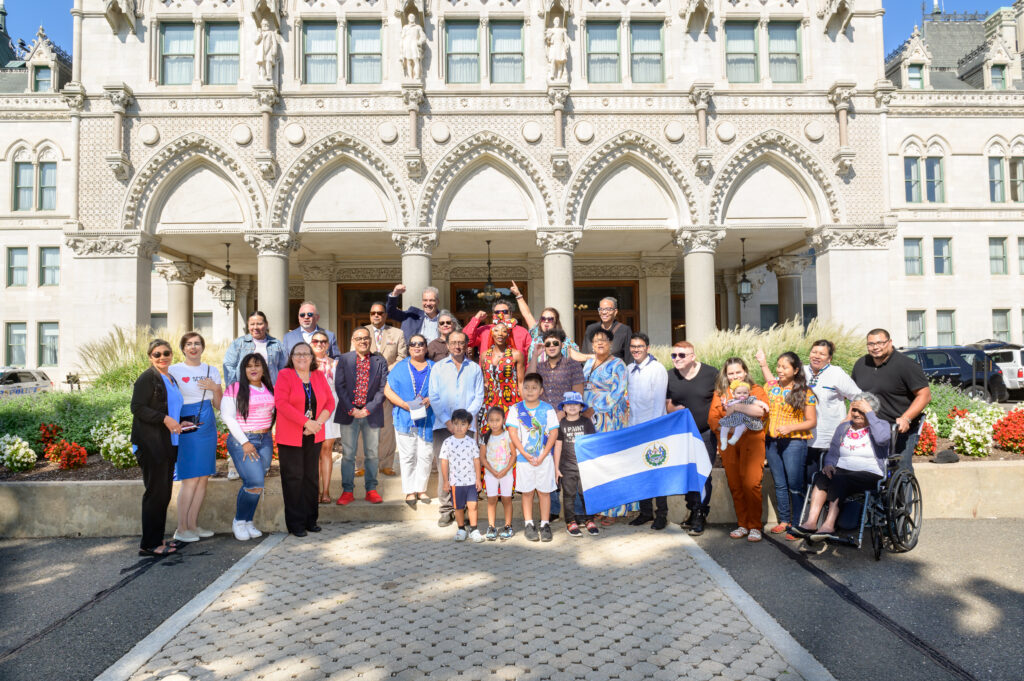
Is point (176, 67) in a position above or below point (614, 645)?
above

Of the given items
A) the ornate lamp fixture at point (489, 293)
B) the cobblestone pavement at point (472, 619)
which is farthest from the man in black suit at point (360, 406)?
the ornate lamp fixture at point (489, 293)

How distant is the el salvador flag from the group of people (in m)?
Answer: 0.17

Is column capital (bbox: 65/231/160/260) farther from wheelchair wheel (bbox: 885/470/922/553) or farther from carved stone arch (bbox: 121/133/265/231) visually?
wheelchair wheel (bbox: 885/470/922/553)

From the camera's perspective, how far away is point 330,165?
52.6 feet

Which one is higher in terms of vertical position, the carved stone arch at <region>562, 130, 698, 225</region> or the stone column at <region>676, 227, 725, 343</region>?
the carved stone arch at <region>562, 130, 698, 225</region>

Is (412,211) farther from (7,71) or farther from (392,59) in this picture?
(7,71)

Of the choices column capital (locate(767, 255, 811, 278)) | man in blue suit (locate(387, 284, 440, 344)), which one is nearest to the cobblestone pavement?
man in blue suit (locate(387, 284, 440, 344))

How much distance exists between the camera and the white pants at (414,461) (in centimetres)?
699

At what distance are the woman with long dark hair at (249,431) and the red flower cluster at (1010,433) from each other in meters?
9.65

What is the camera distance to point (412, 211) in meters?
15.8

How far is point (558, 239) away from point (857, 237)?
26.5 ft

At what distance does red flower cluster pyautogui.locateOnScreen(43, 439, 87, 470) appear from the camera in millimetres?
7770

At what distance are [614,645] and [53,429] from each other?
28.2 ft

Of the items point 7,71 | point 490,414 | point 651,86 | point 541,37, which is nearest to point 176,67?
point 541,37
